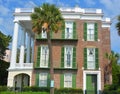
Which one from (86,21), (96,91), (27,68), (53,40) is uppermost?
(86,21)

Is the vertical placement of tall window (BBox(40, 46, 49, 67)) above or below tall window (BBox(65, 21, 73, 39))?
below

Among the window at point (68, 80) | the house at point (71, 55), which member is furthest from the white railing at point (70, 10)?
the window at point (68, 80)

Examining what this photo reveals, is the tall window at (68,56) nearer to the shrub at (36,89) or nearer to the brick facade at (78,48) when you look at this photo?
the brick facade at (78,48)

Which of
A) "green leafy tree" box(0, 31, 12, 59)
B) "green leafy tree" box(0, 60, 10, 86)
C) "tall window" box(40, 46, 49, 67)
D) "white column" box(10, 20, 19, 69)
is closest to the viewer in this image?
"tall window" box(40, 46, 49, 67)

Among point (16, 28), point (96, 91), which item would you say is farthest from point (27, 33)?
point (96, 91)

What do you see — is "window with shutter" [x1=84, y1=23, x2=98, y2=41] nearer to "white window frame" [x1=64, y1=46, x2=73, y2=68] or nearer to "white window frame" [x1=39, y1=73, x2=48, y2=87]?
"white window frame" [x1=64, y1=46, x2=73, y2=68]

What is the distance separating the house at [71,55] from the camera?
147ft

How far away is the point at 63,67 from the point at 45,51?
3630 mm

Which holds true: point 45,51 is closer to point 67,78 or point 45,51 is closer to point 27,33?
point 67,78

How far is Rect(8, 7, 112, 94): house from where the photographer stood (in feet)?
147

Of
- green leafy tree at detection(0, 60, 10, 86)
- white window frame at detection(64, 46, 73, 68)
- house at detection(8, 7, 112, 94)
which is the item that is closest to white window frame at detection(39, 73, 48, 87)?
house at detection(8, 7, 112, 94)

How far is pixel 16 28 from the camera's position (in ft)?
154

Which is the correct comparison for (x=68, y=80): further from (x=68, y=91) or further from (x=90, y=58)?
(x=90, y=58)

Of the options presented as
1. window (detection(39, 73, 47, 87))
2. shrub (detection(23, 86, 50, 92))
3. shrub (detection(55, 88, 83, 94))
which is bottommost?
shrub (detection(55, 88, 83, 94))
